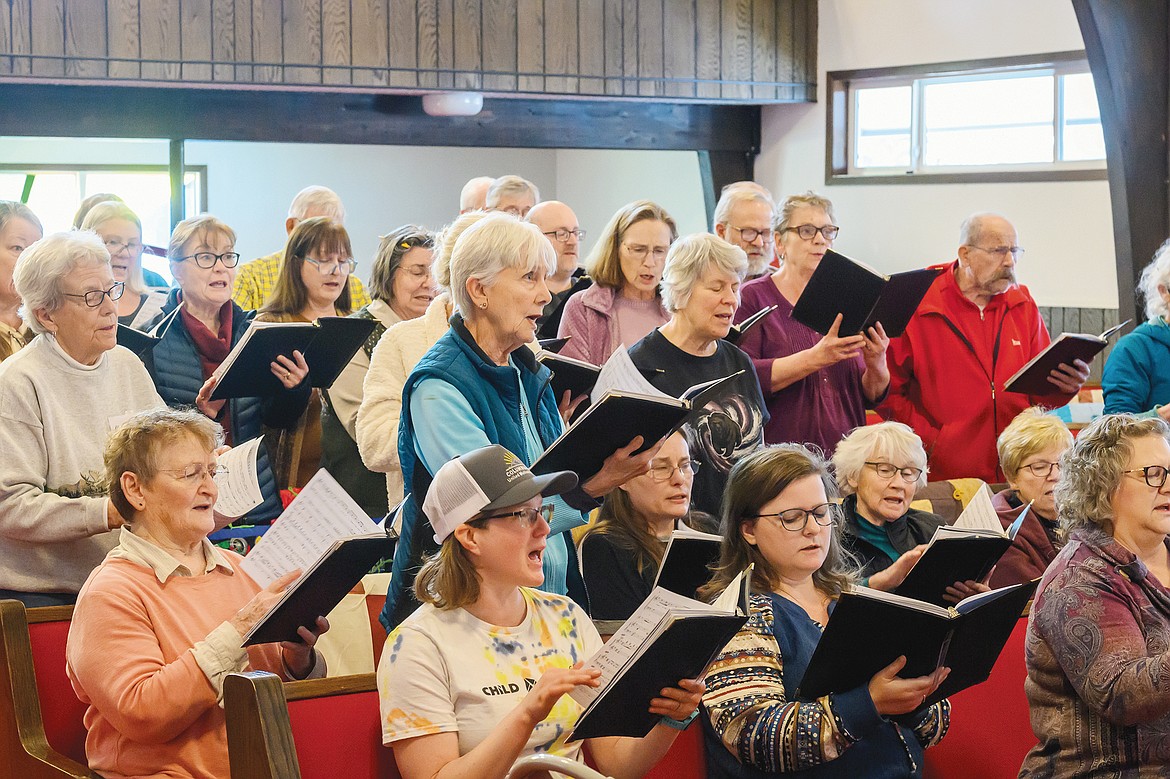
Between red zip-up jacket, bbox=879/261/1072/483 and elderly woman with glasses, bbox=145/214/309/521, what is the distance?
2.12 m

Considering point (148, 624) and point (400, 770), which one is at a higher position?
point (148, 624)

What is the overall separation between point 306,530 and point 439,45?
5341 mm

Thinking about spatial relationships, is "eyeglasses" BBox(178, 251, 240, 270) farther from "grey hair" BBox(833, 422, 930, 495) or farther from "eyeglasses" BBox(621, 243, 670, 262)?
"grey hair" BBox(833, 422, 930, 495)

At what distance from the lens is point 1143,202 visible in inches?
264

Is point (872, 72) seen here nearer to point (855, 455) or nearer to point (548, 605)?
point (855, 455)

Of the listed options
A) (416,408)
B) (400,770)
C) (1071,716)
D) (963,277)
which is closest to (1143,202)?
(963,277)

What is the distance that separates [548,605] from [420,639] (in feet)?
0.85

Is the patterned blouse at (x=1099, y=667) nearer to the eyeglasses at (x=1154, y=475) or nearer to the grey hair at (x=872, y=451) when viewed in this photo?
the eyeglasses at (x=1154, y=475)

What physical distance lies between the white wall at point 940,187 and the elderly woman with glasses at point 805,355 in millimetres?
3808

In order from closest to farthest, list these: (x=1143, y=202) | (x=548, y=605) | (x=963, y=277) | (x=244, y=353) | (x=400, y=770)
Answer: (x=400, y=770) < (x=548, y=605) < (x=244, y=353) < (x=963, y=277) < (x=1143, y=202)

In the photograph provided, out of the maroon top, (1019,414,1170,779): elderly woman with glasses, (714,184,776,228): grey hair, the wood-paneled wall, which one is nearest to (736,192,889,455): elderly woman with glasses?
the maroon top

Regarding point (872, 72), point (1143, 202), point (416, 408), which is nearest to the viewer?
point (416, 408)


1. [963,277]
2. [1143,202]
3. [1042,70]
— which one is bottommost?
[963,277]

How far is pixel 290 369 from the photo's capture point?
3.76 meters
